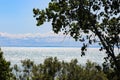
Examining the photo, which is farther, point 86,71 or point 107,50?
point 86,71

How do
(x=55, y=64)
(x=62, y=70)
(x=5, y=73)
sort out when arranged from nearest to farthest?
(x=5, y=73) → (x=55, y=64) → (x=62, y=70)

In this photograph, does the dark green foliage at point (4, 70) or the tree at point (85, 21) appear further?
the dark green foliage at point (4, 70)

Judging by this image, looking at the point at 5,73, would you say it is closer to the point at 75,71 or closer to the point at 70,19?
the point at 75,71

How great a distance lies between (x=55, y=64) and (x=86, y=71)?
10822mm

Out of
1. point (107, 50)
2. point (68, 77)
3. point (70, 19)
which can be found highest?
point (70, 19)

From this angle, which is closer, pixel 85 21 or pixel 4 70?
pixel 85 21

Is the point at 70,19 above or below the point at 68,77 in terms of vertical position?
above

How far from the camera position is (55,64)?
65875 mm

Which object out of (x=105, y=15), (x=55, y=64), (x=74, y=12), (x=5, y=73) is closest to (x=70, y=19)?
(x=74, y=12)

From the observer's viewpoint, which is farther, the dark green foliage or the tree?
the dark green foliage

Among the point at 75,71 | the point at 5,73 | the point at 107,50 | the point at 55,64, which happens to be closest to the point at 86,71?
the point at 75,71

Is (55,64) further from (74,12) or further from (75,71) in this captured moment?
(74,12)

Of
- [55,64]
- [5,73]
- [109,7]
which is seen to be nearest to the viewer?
[109,7]

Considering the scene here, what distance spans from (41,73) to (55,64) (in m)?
3.43
